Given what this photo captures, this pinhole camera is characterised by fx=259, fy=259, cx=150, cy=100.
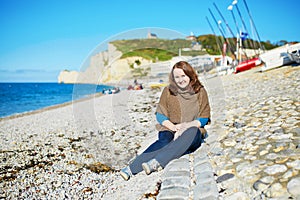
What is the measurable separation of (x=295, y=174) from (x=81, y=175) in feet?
9.67

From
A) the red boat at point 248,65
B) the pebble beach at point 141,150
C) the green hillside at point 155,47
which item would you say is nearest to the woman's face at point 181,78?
the green hillside at point 155,47

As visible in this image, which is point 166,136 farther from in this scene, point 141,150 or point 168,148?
point 141,150

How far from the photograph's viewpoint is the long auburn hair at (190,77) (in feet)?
12.7

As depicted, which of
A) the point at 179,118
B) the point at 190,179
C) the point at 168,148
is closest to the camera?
the point at 190,179

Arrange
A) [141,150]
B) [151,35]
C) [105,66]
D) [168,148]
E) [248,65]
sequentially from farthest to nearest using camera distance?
[248,65] → [141,150] → [105,66] → [151,35] → [168,148]

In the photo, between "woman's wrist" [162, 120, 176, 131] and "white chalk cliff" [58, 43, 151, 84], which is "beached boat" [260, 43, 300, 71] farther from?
"woman's wrist" [162, 120, 176, 131]

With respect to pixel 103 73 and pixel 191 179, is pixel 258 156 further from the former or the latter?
pixel 103 73

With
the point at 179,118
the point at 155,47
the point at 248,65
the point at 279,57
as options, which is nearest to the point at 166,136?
the point at 179,118

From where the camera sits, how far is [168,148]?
3.74m

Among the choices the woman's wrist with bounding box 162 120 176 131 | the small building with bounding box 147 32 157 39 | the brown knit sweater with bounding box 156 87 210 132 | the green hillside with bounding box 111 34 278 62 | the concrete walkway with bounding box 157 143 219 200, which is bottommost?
the concrete walkway with bounding box 157 143 219 200

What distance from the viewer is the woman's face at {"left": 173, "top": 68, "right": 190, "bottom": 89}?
386 centimetres

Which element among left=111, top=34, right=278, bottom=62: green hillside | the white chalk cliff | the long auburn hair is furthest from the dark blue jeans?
the white chalk cliff

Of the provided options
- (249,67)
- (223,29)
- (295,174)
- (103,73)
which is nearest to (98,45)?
(103,73)

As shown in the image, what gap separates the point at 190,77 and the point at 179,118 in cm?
65
